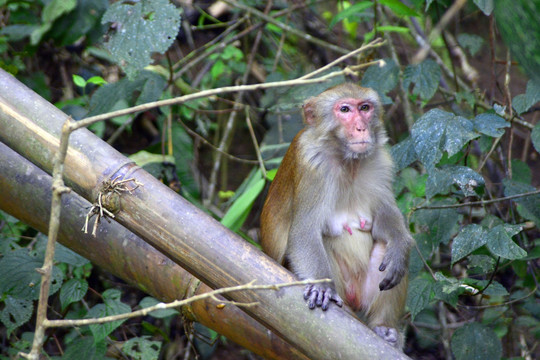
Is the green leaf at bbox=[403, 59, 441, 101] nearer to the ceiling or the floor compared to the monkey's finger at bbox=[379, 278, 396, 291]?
nearer to the ceiling

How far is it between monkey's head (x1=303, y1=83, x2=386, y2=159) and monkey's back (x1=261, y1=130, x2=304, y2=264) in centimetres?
24

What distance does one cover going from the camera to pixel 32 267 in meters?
3.91

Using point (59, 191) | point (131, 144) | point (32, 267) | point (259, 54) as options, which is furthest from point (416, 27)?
point (59, 191)

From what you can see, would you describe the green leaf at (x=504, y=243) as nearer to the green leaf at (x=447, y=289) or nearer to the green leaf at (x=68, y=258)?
the green leaf at (x=447, y=289)

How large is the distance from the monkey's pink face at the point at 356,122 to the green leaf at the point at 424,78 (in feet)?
2.37

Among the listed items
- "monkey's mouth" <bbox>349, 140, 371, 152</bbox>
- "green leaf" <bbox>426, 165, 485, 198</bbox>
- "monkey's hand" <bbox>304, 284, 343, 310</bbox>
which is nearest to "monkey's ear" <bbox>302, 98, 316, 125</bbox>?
"monkey's mouth" <bbox>349, 140, 371, 152</bbox>

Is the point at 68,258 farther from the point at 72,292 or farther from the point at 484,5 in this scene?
the point at 484,5

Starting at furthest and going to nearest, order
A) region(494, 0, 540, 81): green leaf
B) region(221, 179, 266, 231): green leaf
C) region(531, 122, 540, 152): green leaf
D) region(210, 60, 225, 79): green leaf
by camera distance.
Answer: region(210, 60, 225, 79): green leaf < region(221, 179, 266, 231): green leaf < region(531, 122, 540, 152): green leaf < region(494, 0, 540, 81): green leaf

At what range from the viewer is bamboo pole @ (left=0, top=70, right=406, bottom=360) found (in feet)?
8.43

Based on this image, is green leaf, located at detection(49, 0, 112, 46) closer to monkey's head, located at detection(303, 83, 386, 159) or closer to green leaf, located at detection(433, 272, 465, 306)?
Answer: monkey's head, located at detection(303, 83, 386, 159)

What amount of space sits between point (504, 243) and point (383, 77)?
6.15 ft

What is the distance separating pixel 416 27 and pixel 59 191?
555 cm

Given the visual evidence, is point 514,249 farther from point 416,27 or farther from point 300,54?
point 300,54

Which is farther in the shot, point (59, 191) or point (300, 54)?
point (300, 54)
